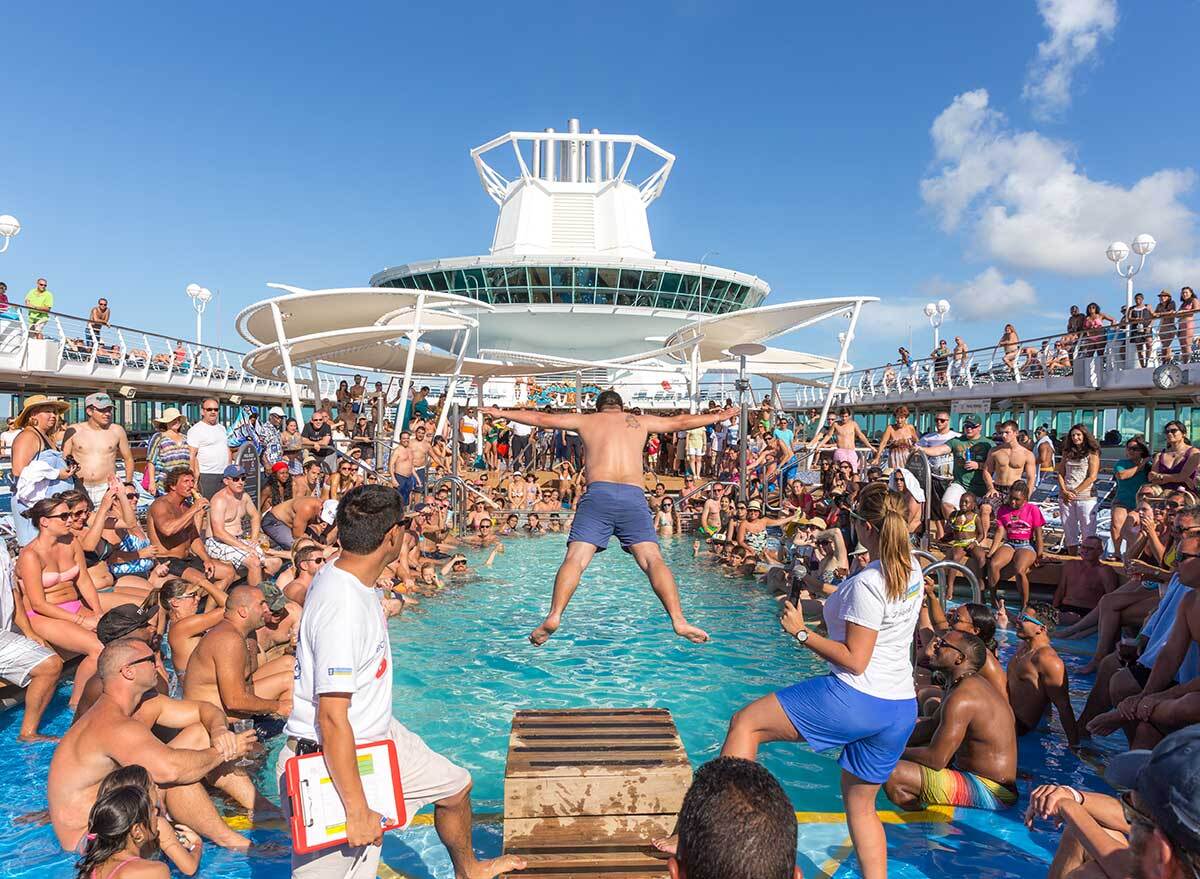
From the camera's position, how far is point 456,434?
15.9 meters

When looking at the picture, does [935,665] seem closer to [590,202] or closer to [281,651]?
[281,651]

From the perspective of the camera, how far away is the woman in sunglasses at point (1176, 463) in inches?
356

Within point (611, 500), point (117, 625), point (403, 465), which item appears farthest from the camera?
point (403, 465)

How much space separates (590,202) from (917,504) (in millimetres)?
33321

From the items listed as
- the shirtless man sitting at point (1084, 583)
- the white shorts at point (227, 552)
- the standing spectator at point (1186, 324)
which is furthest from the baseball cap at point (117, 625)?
the standing spectator at point (1186, 324)

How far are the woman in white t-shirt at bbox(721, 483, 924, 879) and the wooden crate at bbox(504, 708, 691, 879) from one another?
0.43 meters

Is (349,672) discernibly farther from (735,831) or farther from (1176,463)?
(1176,463)

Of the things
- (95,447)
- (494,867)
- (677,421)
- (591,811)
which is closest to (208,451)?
(95,447)

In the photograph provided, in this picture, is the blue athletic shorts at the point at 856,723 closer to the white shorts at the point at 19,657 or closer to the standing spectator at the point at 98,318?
the white shorts at the point at 19,657

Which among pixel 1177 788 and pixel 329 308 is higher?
pixel 329 308

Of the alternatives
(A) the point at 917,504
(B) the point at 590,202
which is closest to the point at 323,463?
(A) the point at 917,504

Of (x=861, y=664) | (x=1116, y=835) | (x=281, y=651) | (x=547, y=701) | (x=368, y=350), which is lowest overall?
(x=547, y=701)

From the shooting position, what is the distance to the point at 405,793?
3.19 m

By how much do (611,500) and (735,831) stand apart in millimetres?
4034
